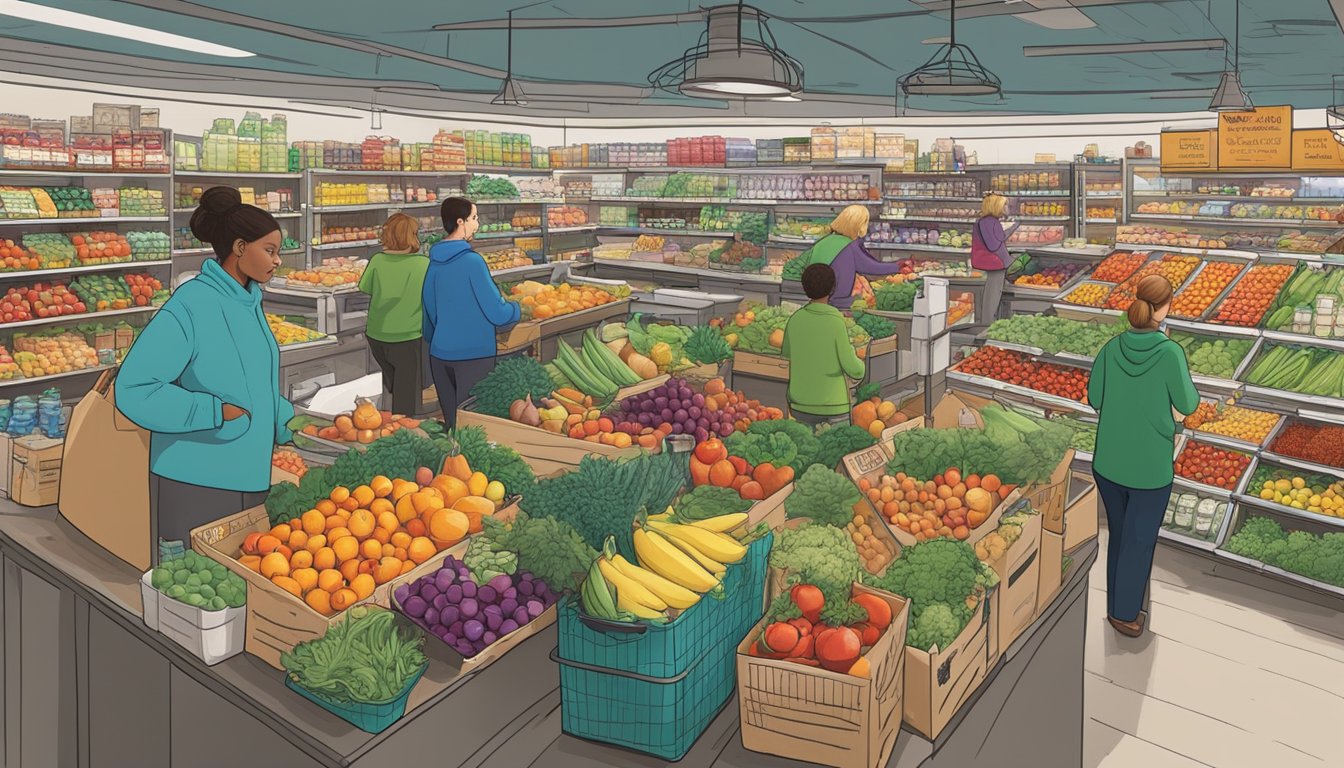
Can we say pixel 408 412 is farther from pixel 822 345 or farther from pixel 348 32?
pixel 348 32

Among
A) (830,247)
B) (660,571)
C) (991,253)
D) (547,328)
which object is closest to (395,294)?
(547,328)

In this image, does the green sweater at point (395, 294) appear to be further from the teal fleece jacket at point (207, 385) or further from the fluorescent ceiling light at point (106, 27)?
the fluorescent ceiling light at point (106, 27)

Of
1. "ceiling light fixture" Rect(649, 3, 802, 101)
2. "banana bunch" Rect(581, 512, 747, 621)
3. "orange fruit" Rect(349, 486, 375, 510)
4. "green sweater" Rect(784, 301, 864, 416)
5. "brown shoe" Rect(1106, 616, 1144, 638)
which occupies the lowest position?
"brown shoe" Rect(1106, 616, 1144, 638)

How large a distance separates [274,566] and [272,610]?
0.60ft

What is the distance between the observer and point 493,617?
2.23 meters

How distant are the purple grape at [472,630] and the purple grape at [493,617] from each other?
5cm

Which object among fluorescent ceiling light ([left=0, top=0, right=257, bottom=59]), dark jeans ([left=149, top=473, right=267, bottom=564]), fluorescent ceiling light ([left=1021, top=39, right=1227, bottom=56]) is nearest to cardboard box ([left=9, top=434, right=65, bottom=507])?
dark jeans ([left=149, top=473, right=267, bottom=564])

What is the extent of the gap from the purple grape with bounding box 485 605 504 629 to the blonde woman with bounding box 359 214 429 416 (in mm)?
4086

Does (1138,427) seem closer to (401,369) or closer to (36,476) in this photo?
(401,369)

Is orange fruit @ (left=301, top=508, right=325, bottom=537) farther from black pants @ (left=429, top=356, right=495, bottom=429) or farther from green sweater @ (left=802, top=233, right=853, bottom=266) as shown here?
green sweater @ (left=802, top=233, right=853, bottom=266)

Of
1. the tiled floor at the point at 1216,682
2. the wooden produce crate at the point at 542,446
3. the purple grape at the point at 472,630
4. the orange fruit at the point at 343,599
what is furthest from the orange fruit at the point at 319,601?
the tiled floor at the point at 1216,682

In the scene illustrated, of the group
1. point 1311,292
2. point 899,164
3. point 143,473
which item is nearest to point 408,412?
point 143,473

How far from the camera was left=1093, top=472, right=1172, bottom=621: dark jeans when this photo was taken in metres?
4.59

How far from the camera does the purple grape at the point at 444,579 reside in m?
2.26
